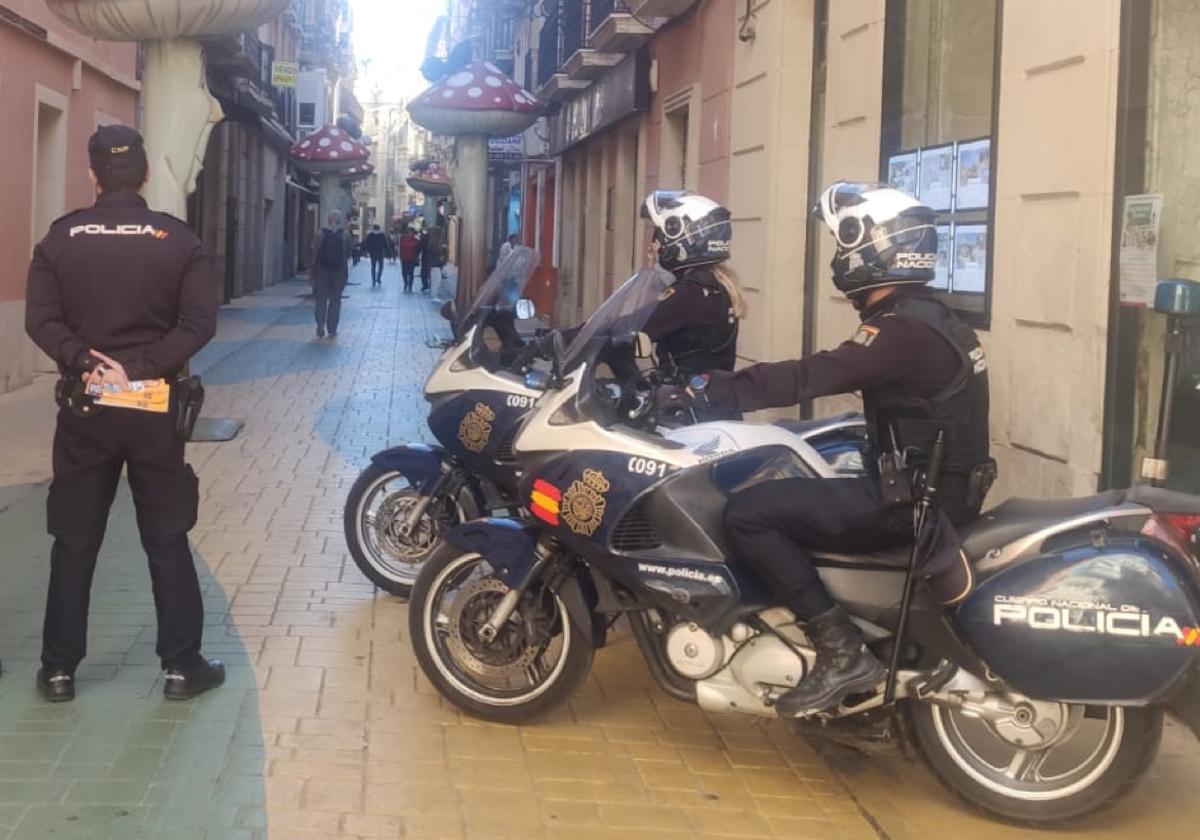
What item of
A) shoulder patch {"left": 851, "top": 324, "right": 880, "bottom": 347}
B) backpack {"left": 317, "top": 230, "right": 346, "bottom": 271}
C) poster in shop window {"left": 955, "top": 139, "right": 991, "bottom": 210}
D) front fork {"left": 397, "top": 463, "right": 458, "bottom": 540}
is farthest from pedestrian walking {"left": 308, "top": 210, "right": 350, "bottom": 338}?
shoulder patch {"left": 851, "top": 324, "right": 880, "bottom": 347}

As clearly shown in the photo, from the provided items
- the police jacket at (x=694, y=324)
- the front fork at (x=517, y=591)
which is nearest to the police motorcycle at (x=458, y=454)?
the police jacket at (x=694, y=324)

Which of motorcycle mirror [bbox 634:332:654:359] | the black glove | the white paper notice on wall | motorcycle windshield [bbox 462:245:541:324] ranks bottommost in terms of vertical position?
the black glove

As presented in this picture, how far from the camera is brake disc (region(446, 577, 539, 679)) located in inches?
197

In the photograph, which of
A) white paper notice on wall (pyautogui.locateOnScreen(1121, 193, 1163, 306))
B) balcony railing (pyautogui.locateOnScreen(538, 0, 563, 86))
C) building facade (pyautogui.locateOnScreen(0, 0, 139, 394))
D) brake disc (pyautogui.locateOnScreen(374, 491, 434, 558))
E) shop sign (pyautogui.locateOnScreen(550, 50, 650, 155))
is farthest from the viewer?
balcony railing (pyautogui.locateOnScreen(538, 0, 563, 86))

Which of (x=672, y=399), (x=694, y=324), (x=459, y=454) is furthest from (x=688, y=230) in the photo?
(x=672, y=399)

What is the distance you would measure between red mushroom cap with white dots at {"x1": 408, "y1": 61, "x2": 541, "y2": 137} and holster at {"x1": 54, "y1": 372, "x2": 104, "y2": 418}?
55.1 feet

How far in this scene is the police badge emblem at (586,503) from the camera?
4.59m

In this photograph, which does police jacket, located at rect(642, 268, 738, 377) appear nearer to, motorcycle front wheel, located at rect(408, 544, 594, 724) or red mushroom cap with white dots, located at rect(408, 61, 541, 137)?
motorcycle front wheel, located at rect(408, 544, 594, 724)

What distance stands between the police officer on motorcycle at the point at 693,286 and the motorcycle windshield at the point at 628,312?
31.8 inches

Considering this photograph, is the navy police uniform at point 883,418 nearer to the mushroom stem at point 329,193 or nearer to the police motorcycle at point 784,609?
the police motorcycle at point 784,609

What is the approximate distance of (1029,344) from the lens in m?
6.73

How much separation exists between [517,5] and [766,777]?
33.5m

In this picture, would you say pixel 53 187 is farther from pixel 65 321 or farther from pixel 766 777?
pixel 766 777

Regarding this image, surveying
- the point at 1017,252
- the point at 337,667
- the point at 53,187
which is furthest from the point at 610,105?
the point at 337,667
